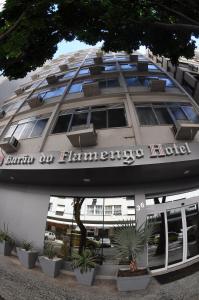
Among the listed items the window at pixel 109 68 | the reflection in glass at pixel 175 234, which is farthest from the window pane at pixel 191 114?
the window at pixel 109 68

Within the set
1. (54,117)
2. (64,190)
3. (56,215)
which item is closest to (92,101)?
(54,117)

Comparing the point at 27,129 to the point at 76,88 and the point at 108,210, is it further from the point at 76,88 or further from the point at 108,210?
the point at 108,210

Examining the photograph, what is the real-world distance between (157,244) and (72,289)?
3.91 metres

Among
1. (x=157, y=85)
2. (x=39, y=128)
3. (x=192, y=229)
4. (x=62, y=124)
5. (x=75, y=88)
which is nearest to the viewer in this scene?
(x=192, y=229)

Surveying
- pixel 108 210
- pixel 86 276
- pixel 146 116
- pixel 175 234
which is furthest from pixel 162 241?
pixel 146 116

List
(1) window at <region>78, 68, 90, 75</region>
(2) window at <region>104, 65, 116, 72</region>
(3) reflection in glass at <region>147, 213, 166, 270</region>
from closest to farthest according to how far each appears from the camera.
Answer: (3) reflection in glass at <region>147, 213, 166, 270</region> → (2) window at <region>104, 65, 116, 72</region> → (1) window at <region>78, 68, 90, 75</region>

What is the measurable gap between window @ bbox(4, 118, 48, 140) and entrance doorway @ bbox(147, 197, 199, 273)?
790 cm

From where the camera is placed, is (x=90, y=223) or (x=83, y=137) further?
(x=83, y=137)

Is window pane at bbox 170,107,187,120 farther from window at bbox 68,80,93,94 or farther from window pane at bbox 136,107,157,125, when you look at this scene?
window at bbox 68,80,93,94

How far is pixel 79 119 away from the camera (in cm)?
1427

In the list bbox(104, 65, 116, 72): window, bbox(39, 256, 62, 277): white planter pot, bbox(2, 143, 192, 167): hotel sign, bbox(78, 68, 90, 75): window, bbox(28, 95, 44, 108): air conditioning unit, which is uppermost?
bbox(104, 65, 116, 72): window

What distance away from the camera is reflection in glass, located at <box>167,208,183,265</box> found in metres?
11.0

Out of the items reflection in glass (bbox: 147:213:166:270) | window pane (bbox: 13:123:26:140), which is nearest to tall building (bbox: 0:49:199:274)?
reflection in glass (bbox: 147:213:166:270)

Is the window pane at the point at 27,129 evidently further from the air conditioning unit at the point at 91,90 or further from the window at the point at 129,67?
the window at the point at 129,67
